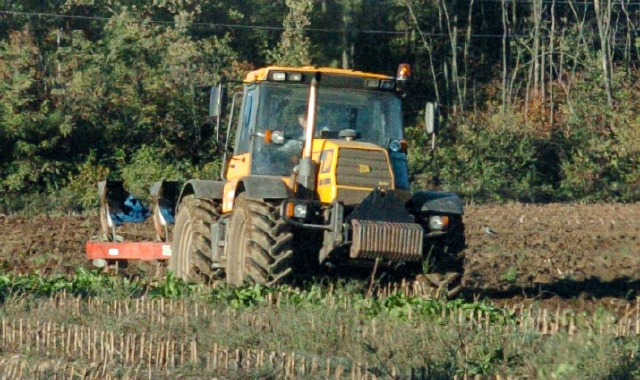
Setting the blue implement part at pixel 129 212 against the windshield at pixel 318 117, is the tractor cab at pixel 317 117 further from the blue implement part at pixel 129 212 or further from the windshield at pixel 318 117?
the blue implement part at pixel 129 212

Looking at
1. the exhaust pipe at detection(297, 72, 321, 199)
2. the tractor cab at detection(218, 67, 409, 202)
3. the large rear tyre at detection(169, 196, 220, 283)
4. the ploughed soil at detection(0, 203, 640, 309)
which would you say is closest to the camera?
the exhaust pipe at detection(297, 72, 321, 199)

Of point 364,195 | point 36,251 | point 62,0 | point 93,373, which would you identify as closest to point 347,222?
point 364,195

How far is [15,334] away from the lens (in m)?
8.93

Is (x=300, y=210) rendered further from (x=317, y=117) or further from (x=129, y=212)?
(x=129, y=212)

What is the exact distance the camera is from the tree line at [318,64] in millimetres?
29266

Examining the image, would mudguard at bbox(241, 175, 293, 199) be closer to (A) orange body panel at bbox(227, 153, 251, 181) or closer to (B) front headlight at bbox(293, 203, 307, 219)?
(B) front headlight at bbox(293, 203, 307, 219)

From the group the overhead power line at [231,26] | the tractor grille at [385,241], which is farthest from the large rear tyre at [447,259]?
the overhead power line at [231,26]

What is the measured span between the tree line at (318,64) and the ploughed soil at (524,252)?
6123 millimetres

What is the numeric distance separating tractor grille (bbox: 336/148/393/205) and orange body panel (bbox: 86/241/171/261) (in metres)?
3.38

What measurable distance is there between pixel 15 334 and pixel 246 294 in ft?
7.99

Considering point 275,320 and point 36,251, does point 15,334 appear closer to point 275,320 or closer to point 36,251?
point 275,320

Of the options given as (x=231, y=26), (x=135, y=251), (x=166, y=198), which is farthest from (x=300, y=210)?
(x=231, y=26)

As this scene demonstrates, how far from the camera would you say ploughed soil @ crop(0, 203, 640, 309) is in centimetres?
1350

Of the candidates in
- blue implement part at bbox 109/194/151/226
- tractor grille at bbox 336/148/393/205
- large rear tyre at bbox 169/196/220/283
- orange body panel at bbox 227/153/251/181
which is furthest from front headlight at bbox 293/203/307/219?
blue implement part at bbox 109/194/151/226
